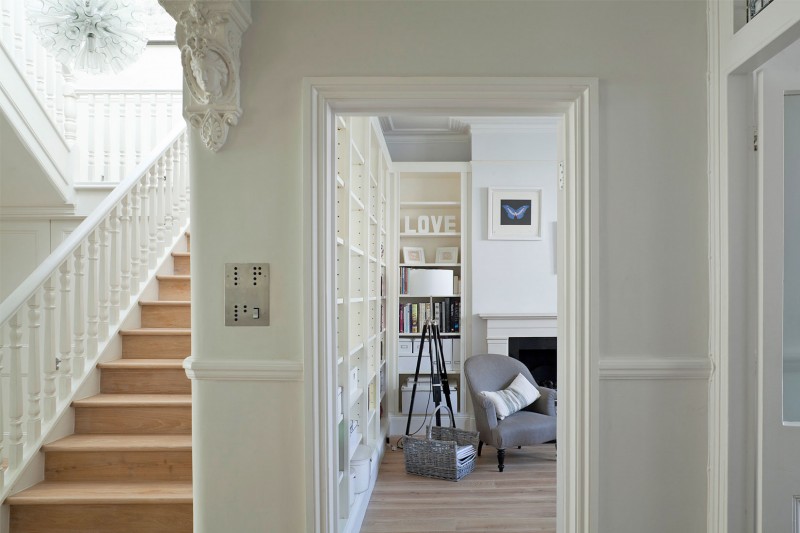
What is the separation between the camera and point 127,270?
3955mm

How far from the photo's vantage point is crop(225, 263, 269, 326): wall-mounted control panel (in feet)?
6.98

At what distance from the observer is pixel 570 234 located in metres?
2.19

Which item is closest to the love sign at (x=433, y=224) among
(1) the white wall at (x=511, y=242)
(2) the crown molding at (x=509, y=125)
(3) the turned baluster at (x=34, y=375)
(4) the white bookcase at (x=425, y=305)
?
(4) the white bookcase at (x=425, y=305)

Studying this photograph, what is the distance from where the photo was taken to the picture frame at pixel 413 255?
580 cm

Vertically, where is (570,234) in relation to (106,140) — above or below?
below

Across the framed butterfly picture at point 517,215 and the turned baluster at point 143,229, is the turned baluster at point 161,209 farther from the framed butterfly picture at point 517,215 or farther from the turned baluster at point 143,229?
the framed butterfly picture at point 517,215

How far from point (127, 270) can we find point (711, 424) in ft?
11.3

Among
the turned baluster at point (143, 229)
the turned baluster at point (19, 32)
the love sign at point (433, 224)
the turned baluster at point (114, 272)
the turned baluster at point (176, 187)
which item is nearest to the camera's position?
the turned baluster at point (114, 272)

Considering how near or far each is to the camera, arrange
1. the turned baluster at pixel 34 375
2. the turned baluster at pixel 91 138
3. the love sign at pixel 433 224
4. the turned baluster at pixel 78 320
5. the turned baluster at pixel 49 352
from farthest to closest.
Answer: the love sign at pixel 433 224, the turned baluster at pixel 91 138, the turned baluster at pixel 78 320, the turned baluster at pixel 49 352, the turned baluster at pixel 34 375

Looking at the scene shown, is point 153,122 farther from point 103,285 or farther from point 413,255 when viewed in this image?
point 413,255

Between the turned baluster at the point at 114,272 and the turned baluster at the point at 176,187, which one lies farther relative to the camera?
the turned baluster at the point at 176,187

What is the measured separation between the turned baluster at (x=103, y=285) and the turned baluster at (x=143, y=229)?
0.43 m

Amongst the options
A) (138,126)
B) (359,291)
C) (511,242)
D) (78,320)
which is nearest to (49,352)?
(78,320)

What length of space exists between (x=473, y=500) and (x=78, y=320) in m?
2.67
